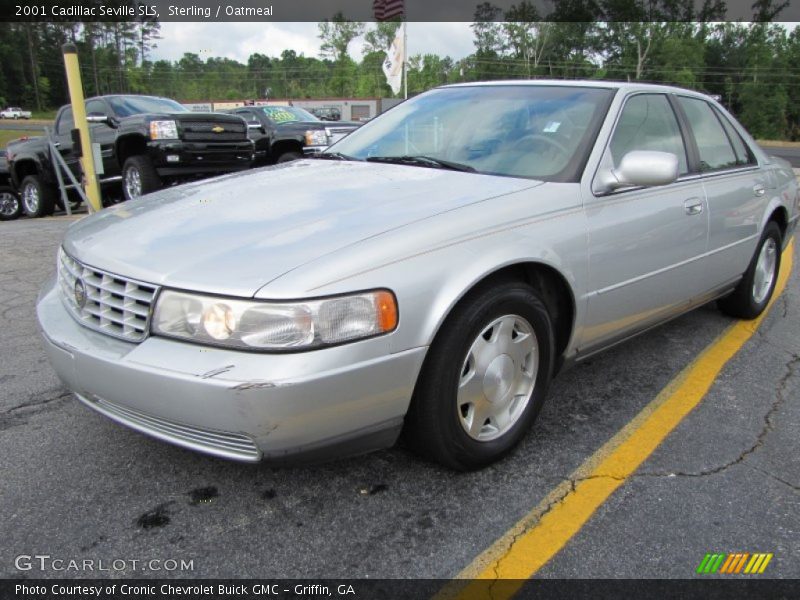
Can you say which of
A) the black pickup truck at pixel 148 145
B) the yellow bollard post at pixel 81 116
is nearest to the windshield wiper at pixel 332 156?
the yellow bollard post at pixel 81 116

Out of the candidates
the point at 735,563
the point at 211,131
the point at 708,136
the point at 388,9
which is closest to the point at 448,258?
the point at 735,563

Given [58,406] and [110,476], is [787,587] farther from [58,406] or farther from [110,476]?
[58,406]

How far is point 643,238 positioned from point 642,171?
0.37 meters

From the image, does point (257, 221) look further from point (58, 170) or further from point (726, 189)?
point (58, 170)

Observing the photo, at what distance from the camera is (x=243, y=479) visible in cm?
242

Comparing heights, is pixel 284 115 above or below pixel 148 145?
above

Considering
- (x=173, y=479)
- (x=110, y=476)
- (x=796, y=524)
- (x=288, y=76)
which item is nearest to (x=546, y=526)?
(x=796, y=524)

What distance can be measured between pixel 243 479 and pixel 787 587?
1855 millimetres

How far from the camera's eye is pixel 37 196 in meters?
10.9

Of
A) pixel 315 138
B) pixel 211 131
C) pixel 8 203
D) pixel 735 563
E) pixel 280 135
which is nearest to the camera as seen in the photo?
pixel 735 563

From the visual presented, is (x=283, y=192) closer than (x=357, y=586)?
No

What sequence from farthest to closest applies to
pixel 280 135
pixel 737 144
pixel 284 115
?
1. pixel 284 115
2. pixel 280 135
3. pixel 737 144

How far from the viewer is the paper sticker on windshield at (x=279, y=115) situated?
40.7 ft

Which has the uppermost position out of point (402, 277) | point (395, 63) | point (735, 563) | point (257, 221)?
point (395, 63)
